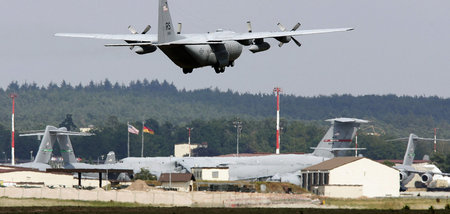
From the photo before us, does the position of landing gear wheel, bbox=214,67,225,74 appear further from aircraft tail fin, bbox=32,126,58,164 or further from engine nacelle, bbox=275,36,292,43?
aircraft tail fin, bbox=32,126,58,164

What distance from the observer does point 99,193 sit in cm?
8006

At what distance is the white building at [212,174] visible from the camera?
388 feet

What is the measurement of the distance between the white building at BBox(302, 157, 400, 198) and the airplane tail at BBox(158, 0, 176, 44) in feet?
169

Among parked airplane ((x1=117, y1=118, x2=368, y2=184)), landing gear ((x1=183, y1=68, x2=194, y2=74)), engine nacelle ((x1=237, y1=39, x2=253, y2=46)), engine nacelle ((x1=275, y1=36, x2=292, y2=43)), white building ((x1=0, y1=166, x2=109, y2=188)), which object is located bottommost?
white building ((x1=0, y1=166, x2=109, y2=188))

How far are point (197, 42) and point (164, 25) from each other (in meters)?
2.76

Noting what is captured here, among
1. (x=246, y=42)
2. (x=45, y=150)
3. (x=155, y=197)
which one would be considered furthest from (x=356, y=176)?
(x=246, y=42)

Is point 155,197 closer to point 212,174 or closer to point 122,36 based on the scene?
point 122,36

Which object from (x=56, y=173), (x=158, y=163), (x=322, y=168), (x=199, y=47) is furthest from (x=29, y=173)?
(x=199, y=47)

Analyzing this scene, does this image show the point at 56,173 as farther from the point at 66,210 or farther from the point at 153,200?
the point at 66,210

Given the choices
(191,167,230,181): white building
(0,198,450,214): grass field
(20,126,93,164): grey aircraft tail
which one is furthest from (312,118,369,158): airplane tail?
(0,198,450,214): grass field

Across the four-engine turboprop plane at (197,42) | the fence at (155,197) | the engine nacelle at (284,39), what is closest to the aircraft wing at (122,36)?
the four-engine turboprop plane at (197,42)

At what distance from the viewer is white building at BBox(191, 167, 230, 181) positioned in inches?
4653

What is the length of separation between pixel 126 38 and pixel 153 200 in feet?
65.5

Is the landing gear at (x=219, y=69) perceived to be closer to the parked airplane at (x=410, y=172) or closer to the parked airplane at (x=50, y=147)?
the parked airplane at (x=410, y=172)
